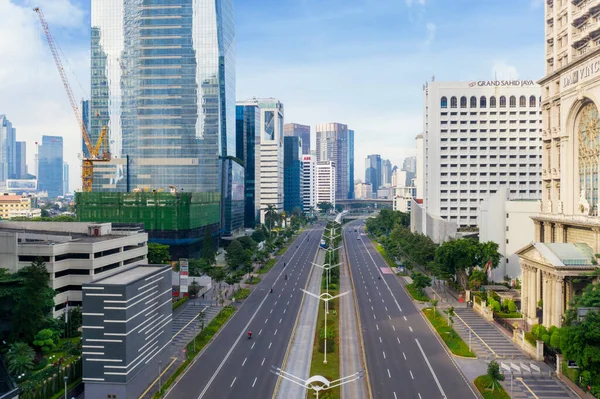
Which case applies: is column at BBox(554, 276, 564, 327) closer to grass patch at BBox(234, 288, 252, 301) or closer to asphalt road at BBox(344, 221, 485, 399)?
asphalt road at BBox(344, 221, 485, 399)

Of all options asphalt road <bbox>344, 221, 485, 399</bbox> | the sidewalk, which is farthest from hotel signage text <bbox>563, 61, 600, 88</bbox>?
the sidewalk

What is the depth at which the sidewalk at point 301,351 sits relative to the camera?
172 feet

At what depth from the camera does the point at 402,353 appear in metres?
64.6

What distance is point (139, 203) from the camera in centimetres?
13288

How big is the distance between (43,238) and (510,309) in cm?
7756

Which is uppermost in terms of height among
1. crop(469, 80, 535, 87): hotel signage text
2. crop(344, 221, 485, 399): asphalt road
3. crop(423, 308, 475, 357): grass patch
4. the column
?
crop(469, 80, 535, 87): hotel signage text

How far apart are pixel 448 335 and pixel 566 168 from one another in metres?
33.9

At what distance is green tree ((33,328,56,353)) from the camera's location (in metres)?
61.5

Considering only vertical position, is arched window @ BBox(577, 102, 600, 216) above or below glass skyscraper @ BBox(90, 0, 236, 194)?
below

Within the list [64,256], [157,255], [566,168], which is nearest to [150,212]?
[157,255]

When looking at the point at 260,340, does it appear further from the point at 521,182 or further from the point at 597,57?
the point at 521,182

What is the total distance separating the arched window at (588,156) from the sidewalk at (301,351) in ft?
145

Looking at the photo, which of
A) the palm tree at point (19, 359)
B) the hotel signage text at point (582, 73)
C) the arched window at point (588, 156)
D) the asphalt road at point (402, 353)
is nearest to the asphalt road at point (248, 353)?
the asphalt road at point (402, 353)

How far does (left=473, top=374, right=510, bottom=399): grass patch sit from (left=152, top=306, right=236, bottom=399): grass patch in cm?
3196
